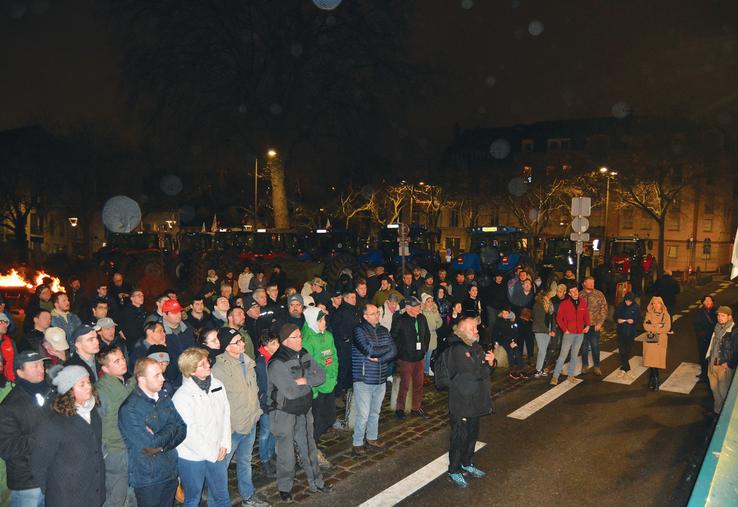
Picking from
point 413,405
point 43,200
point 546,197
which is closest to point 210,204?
point 43,200

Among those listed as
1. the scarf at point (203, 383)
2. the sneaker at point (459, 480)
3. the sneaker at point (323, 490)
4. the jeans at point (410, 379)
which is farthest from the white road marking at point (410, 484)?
the scarf at point (203, 383)

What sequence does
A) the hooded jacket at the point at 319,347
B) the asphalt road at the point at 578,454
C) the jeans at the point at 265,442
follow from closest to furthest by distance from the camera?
the asphalt road at the point at 578,454, the jeans at the point at 265,442, the hooded jacket at the point at 319,347

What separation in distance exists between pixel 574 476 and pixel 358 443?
2.50m

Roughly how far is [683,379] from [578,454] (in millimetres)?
4837

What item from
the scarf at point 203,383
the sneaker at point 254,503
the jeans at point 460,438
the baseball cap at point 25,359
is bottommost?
the sneaker at point 254,503

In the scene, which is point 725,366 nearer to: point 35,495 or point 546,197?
point 35,495

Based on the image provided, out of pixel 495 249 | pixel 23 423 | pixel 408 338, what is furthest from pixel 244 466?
pixel 495 249

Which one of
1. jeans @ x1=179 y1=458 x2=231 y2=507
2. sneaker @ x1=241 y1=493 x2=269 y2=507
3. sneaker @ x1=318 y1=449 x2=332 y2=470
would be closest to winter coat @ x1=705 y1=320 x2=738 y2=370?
sneaker @ x1=318 y1=449 x2=332 y2=470

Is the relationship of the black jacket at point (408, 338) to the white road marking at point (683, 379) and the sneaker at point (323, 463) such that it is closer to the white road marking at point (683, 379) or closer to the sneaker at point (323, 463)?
the sneaker at point (323, 463)

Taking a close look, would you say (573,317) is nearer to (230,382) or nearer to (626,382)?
(626,382)

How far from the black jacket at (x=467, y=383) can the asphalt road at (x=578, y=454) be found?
2.80ft

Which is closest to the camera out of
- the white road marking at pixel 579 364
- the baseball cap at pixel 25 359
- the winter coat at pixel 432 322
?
the baseball cap at pixel 25 359

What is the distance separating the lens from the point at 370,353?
22.5 feet

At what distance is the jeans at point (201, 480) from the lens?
15.7ft
